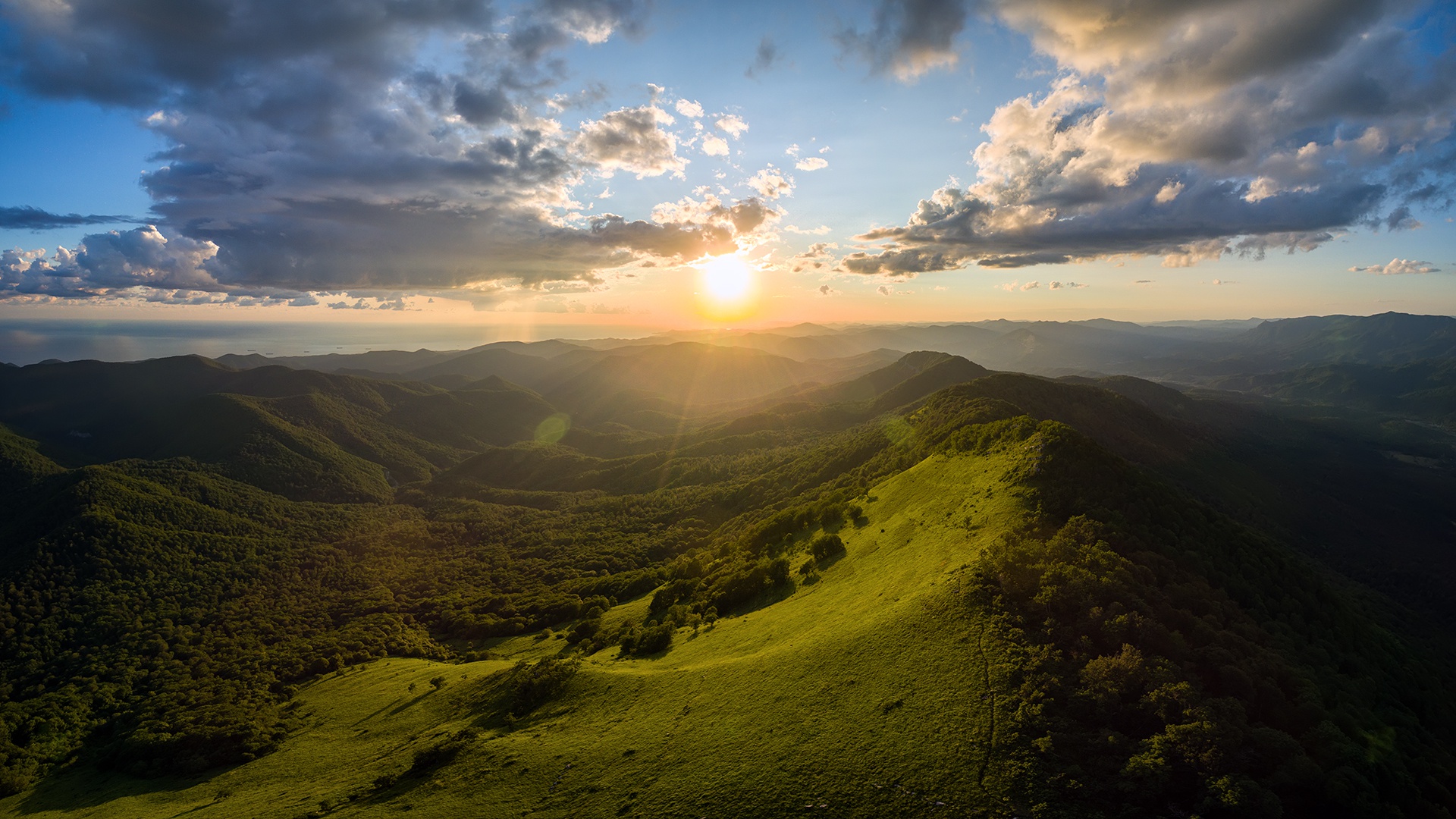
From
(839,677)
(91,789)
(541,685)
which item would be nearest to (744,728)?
(839,677)

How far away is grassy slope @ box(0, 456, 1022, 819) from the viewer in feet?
124

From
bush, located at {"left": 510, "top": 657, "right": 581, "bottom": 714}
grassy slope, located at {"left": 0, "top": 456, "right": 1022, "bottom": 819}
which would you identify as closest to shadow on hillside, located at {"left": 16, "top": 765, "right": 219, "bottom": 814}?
grassy slope, located at {"left": 0, "top": 456, "right": 1022, "bottom": 819}

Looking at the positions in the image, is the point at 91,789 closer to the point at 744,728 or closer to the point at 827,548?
the point at 744,728

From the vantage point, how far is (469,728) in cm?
6175

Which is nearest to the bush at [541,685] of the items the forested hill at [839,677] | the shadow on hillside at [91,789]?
the forested hill at [839,677]

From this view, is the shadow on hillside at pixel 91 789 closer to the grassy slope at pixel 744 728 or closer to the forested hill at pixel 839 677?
the grassy slope at pixel 744 728

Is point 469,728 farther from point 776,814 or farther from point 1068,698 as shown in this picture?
point 1068,698

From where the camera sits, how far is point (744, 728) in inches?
1762

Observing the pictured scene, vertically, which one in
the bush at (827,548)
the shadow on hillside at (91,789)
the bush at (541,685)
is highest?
the bush at (827,548)

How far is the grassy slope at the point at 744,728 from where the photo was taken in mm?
37812

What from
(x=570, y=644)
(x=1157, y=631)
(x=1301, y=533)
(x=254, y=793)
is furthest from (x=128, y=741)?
(x=1301, y=533)

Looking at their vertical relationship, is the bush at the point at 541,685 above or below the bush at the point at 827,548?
below

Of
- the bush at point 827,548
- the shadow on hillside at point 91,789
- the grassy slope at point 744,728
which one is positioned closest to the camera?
the grassy slope at point 744,728

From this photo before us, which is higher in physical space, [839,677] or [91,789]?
[839,677]
